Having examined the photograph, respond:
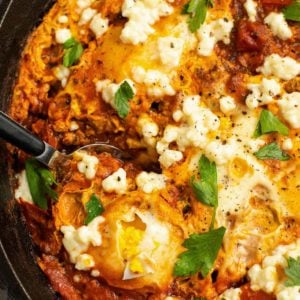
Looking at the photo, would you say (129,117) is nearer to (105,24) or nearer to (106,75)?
(106,75)

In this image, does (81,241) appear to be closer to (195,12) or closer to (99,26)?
(99,26)

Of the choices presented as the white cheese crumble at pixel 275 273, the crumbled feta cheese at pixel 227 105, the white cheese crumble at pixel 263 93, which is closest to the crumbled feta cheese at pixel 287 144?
the white cheese crumble at pixel 263 93


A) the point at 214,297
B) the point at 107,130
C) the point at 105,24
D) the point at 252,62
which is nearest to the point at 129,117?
the point at 107,130

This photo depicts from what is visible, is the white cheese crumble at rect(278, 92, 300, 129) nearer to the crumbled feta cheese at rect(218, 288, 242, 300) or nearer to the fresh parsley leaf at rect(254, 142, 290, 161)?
the fresh parsley leaf at rect(254, 142, 290, 161)

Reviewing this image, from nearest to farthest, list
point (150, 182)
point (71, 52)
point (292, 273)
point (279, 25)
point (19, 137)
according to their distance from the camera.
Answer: point (292, 273), point (19, 137), point (150, 182), point (279, 25), point (71, 52)


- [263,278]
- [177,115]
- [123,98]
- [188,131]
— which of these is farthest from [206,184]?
[123,98]

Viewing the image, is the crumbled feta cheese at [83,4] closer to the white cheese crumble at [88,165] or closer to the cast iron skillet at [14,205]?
the cast iron skillet at [14,205]

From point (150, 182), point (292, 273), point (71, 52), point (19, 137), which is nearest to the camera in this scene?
point (292, 273)
